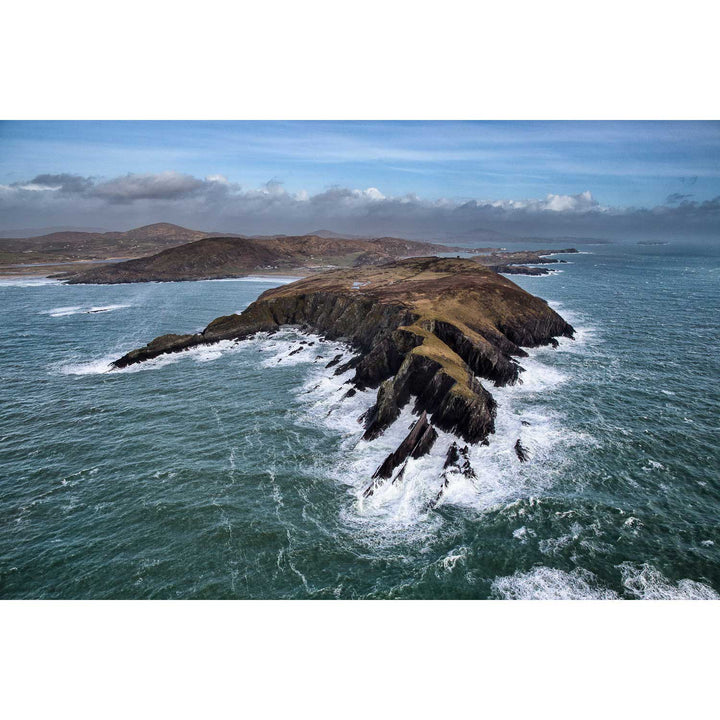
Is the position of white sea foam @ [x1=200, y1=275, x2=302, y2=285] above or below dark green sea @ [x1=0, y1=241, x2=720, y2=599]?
below

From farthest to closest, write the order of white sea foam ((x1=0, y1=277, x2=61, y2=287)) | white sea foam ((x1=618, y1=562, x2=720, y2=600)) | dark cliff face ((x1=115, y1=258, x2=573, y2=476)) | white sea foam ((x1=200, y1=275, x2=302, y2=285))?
white sea foam ((x1=200, y1=275, x2=302, y2=285)), white sea foam ((x1=0, y1=277, x2=61, y2=287)), dark cliff face ((x1=115, y1=258, x2=573, y2=476)), white sea foam ((x1=618, y1=562, x2=720, y2=600))

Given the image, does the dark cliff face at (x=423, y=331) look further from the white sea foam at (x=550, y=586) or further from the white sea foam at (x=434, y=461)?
the white sea foam at (x=550, y=586)

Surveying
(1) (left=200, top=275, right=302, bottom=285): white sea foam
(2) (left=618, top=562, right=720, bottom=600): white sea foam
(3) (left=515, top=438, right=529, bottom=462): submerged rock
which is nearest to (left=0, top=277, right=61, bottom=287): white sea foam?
(1) (left=200, top=275, right=302, bottom=285): white sea foam

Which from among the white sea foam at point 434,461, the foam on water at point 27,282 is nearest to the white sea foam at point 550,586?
the white sea foam at point 434,461

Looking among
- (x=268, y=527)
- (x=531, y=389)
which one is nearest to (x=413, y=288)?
(x=531, y=389)

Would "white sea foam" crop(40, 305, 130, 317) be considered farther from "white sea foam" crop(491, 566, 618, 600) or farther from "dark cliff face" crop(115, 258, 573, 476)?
"white sea foam" crop(491, 566, 618, 600)

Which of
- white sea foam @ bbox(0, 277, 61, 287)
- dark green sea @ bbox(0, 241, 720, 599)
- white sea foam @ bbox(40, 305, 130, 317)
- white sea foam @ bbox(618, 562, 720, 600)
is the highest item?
white sea foam @ bbox(618, 562, 720, 600)

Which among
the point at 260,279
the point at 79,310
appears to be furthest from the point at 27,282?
the point at 260,279
